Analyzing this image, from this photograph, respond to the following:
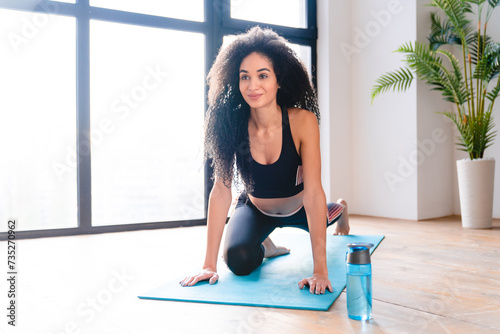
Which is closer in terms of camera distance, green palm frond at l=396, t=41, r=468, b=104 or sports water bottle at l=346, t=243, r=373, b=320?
sports water bottle at l=346, t=243, r=373, b=320

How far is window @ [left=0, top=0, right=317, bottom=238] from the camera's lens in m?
2.97

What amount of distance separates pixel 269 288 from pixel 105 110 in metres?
2.10

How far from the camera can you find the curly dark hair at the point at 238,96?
1.77m

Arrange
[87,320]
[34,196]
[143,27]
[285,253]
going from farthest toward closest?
1. [143,27]
2. [34,196]
3. [285,253]
4. [87,320]

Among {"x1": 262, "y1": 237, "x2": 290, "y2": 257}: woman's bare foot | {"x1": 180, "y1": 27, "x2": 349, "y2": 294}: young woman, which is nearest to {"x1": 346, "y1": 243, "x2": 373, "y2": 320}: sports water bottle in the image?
{"x1": 180, "y1": 27, "x2": 349, "y2": 294}: young woman

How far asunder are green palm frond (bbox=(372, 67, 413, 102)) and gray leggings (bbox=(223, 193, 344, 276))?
1.76 metres

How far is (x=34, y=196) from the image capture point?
2996mm

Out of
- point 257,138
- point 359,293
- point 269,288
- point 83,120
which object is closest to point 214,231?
point 269,288

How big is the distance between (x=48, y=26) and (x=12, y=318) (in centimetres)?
227

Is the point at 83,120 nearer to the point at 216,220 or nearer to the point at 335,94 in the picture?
the point at 216,220

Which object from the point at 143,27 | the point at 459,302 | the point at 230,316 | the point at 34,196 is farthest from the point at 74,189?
the point at 459,302

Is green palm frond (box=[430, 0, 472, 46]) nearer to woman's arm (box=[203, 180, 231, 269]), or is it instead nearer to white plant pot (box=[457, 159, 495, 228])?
white plant pot (box=[457, 159, 495, 228])

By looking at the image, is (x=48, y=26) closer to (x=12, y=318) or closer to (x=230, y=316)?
(x=12, y=318)

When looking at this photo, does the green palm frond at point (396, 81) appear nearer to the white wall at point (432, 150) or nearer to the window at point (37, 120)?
the white wall at point (432, 150)
